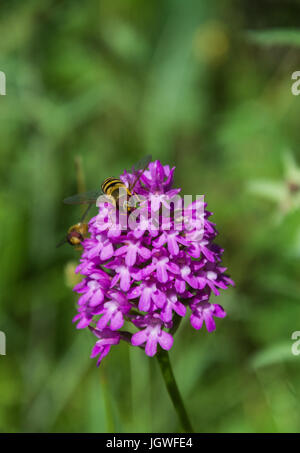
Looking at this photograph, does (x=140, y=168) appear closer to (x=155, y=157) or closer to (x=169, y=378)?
(x=169, y=378)

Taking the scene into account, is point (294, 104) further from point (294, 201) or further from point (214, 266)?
point (214, 266)

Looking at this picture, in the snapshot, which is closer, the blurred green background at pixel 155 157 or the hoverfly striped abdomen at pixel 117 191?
the hoverfly striped abdomen at pixel 117 191

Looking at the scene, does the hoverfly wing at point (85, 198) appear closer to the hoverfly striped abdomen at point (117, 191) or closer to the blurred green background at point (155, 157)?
the hoverfly striped abdomen at point (117, 191)

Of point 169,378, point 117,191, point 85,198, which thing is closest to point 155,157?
point 85,198

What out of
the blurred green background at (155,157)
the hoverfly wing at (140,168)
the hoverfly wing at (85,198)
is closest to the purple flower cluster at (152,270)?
the hoverfly wing at (140,168)

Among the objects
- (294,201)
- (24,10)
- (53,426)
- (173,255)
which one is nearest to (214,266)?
(173,255)

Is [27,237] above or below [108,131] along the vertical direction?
below
